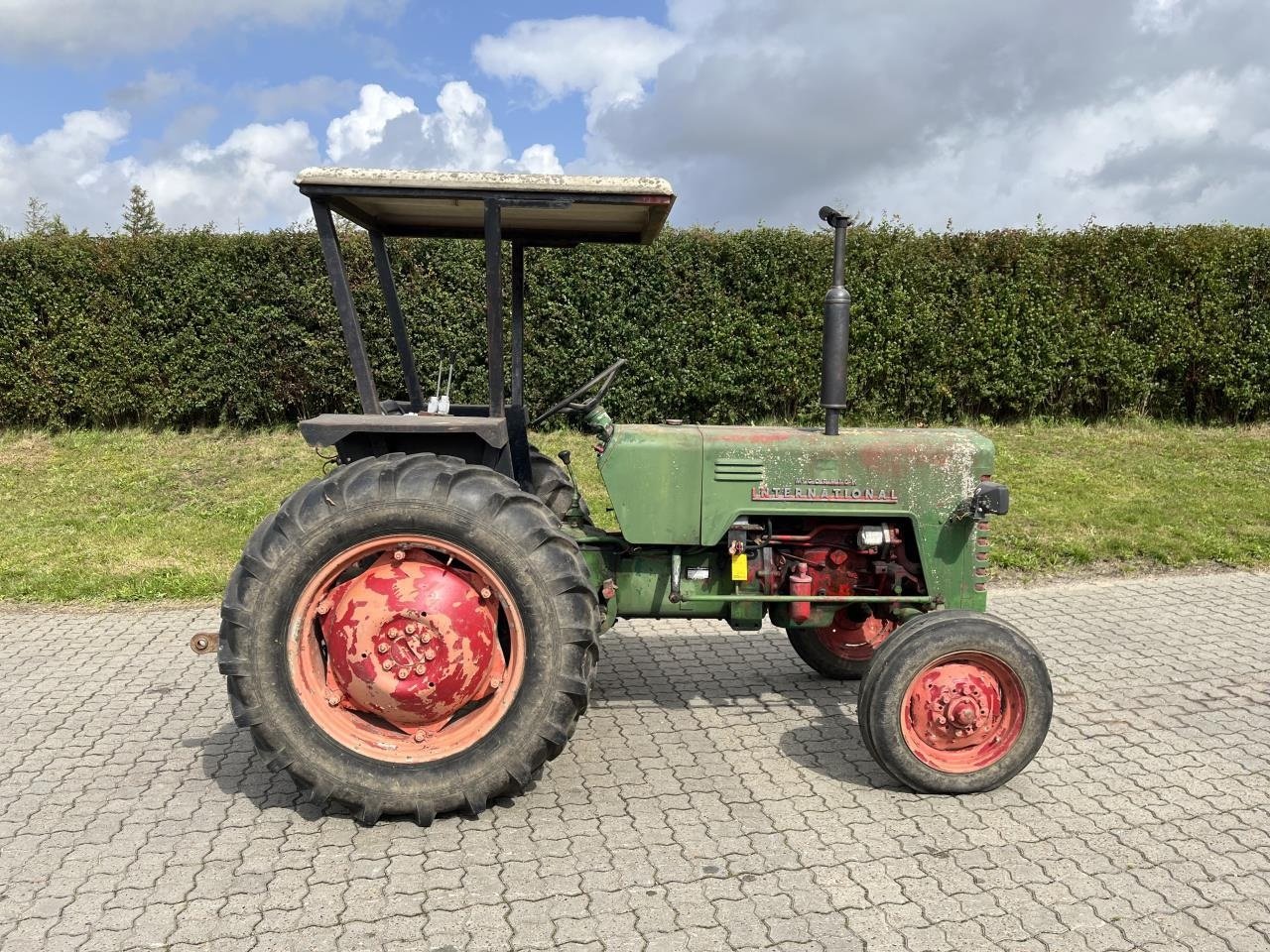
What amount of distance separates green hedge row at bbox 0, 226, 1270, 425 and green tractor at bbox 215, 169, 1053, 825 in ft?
20.3

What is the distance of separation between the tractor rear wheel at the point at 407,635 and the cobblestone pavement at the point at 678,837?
0.23 metres

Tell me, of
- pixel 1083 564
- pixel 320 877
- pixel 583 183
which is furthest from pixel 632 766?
pixel 1083 564

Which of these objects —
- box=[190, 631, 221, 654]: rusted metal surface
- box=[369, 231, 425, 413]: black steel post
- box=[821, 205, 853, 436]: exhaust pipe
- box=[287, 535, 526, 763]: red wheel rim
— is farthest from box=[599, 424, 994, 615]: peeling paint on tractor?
box=[190, 631, 221, 654]: rusted metal surface

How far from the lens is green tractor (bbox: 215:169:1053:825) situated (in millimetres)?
3137

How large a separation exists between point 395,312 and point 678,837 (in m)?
2.45

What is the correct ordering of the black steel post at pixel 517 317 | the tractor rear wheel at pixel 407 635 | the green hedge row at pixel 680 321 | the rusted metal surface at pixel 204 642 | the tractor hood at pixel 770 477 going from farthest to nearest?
the green hedge row at pixel 680 321 < the black steel post at pixel 517 317 < the tractor hood at pixel 770 477 < the rusted metal surface at pixel 204 642 < the tractor rear wheel at pixel 407 635

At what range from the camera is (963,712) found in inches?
130

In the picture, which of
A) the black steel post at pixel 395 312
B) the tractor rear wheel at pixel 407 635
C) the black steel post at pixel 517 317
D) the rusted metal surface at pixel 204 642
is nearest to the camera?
the tractor rear wheel at pixel 407 635

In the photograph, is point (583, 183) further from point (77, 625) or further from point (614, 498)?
point (77, 625)

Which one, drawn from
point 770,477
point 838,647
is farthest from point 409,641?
point 838,647

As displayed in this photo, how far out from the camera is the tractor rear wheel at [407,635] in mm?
3129

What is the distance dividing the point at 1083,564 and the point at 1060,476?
7.81ft

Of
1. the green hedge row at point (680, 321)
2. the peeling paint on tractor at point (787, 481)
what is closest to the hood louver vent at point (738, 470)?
the peeling paint on tractor at point (787, 481)

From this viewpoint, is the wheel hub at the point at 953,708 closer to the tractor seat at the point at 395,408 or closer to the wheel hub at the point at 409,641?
the wheel hub at the point at 409,641
